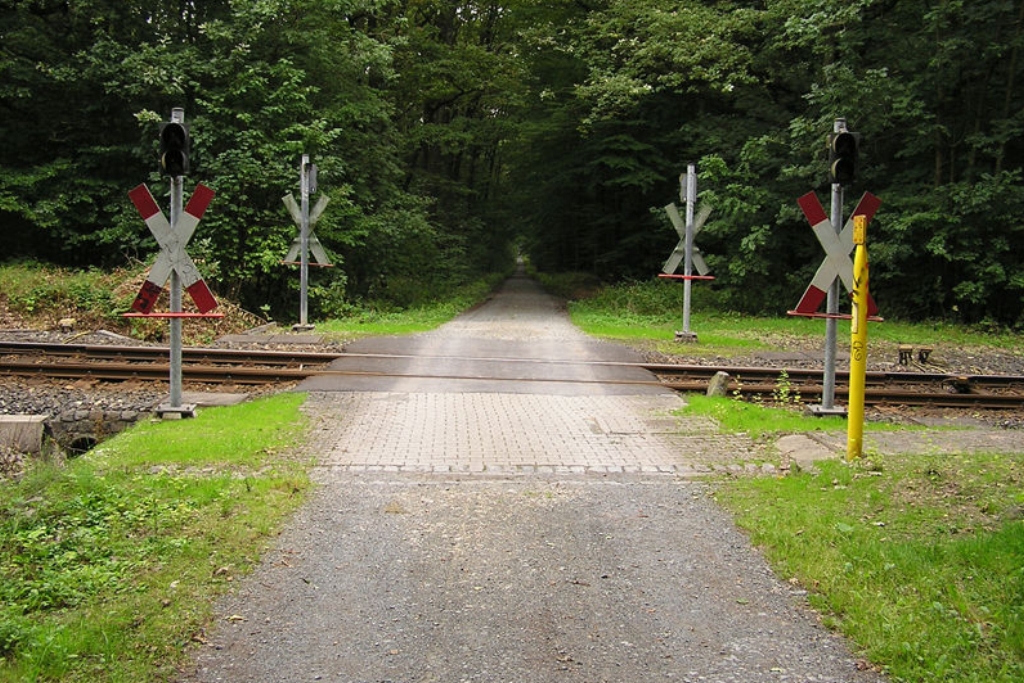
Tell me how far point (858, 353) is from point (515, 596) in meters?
4.30

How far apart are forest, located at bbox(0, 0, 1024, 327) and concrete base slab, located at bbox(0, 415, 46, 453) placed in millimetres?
10867

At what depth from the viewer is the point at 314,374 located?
1225 centimetres

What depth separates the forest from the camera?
67.7 ft

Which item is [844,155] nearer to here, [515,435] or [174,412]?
[515,435]

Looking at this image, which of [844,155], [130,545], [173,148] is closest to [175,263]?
[173,148]

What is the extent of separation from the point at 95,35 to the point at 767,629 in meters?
24.6

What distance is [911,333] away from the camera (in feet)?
62.9

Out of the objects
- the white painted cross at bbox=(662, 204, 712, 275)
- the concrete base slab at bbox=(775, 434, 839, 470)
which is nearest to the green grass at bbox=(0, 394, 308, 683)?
the concrete base slab at bbox=(775, 434, 839, 470)

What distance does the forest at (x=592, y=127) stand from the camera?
20.6 m

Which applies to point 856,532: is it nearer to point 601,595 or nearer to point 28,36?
point 601,595

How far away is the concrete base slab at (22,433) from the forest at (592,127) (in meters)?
10.9

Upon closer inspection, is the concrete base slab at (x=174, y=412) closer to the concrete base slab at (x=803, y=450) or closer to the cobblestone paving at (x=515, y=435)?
the cobblestone paving at (x=515, y=435)

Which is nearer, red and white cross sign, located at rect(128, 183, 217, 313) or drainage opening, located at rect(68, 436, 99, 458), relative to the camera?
red and white cross sign, located at rect(128, 183, 217, 313)

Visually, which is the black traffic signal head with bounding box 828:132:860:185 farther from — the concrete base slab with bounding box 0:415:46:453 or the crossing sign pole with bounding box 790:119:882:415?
the concrete base slab with bounding box 0:415:46:453
